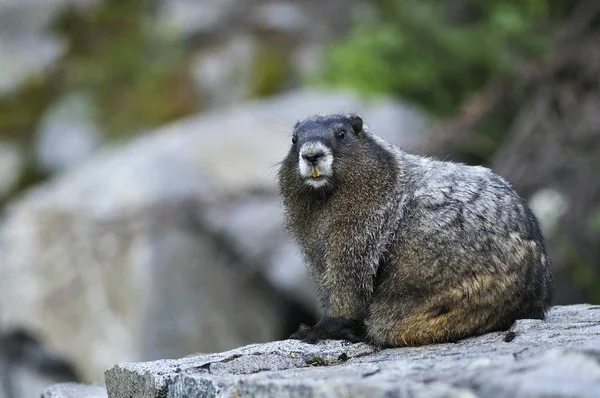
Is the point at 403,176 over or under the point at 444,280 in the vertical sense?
over

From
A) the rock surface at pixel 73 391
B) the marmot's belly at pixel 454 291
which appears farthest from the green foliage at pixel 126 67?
the marmot's belly at pixel 454 291

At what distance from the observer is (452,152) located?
13875mm

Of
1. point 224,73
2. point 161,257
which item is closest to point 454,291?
point 161,257

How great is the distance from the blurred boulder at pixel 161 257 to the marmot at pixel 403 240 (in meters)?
6.10

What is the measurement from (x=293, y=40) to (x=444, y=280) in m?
13.1

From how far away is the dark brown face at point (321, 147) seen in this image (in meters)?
6.71

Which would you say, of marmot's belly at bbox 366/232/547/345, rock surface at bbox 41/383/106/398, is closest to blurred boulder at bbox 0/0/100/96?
rock surface at bbox 41/383/106/398

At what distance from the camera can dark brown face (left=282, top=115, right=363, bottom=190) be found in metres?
6.71

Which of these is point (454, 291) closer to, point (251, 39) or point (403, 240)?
point (403, 240)

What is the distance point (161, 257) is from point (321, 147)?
731 centimetres

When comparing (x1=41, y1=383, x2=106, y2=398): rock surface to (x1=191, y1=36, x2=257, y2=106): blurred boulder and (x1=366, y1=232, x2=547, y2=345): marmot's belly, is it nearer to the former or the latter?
(x1=366, y1=232, x2=547, y2=345): marmot's belly

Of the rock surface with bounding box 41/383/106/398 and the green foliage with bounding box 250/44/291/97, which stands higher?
the green foliage with bounding box 250/44/291/97

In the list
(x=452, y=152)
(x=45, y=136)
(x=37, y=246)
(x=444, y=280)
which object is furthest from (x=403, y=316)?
(x=45, y=136)

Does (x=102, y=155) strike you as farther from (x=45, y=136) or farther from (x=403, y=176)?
(x=403, y=176)
